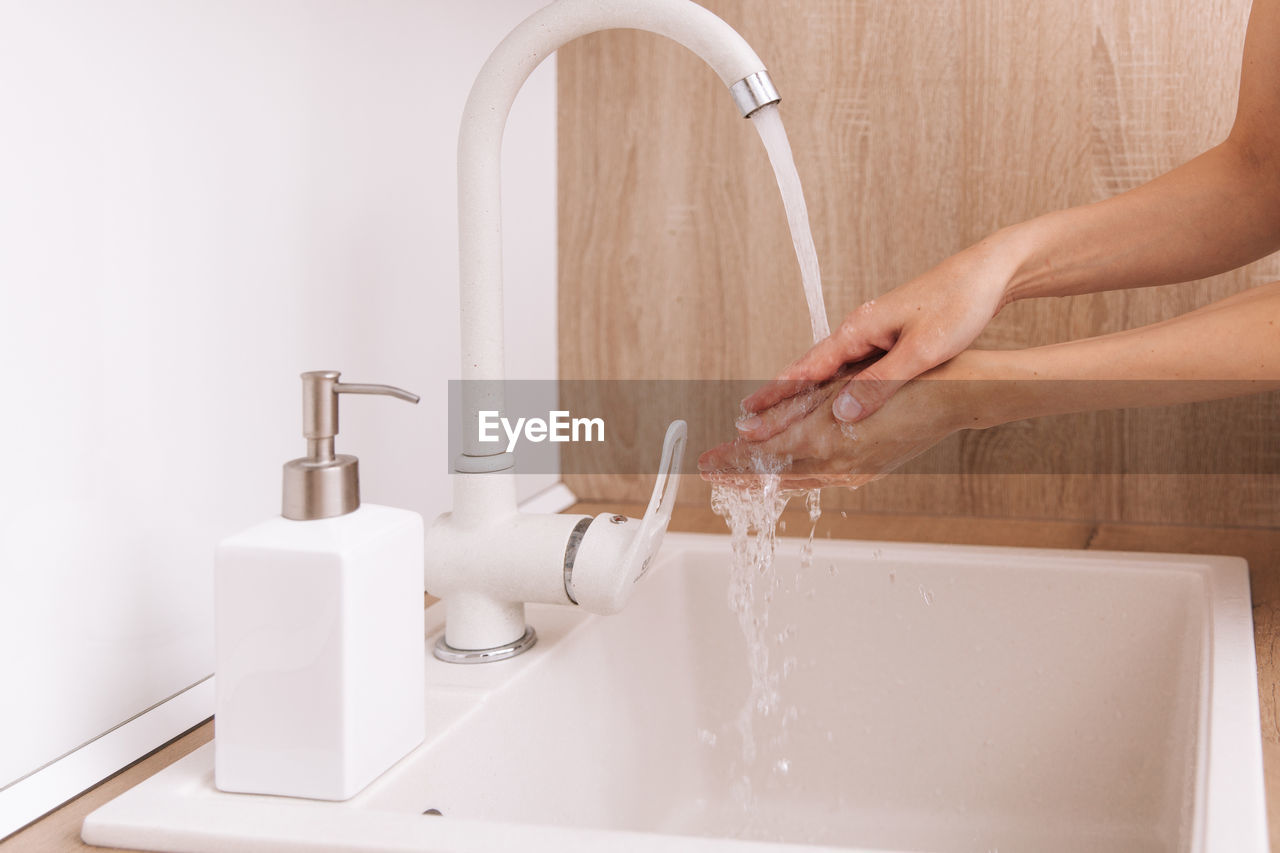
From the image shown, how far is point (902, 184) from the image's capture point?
103 centimetres

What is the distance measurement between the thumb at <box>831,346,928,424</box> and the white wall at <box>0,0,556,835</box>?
1.09 feet

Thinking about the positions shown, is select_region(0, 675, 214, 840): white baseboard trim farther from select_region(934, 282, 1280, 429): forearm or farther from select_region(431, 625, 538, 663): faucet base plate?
select_region(934, 282, 1280, 429): forearm

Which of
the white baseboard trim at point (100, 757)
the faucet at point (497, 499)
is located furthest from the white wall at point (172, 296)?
the faucet at point (497, 499)

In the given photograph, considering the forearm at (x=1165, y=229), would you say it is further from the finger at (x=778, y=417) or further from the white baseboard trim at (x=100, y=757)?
the white baseboard trim at (x=100, y=757)

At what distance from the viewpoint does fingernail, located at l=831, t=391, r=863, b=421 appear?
693 mm

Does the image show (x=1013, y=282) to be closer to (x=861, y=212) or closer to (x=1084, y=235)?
(x=1084, y=235)

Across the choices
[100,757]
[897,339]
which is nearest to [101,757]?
[100,757]

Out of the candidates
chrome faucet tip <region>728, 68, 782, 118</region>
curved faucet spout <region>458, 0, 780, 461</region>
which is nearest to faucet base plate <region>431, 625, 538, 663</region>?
curved faucet spout <region>458, 0, 780, 461</region>

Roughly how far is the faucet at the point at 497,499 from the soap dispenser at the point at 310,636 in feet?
0.53

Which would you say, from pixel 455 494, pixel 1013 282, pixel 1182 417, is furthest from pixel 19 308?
pixel 1182 417

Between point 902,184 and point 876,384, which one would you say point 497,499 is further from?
point 902,184

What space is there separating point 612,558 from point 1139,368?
13.4 inches

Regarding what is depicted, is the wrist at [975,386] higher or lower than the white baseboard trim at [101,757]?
higher

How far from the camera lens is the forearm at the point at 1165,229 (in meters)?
0.78
